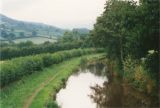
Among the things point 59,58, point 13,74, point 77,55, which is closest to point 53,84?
point 13,74

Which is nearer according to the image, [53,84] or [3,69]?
[3,69]

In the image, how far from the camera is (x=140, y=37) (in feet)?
111

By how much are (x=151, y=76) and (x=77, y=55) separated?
7711 centimetres

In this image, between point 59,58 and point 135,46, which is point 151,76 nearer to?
point 135,46

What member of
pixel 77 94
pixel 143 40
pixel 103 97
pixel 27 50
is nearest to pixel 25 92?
pixel 77 94

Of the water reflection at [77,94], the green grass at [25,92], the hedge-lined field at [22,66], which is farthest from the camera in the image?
the hedge-lined field at [22,66]

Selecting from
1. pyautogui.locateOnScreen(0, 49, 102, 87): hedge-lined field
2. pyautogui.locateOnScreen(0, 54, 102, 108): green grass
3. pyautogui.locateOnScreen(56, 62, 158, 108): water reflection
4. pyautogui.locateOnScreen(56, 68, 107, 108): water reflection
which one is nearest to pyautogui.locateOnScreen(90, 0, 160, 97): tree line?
pyautogui.locateOnScreen(56, 62, 158, 108): water reflection

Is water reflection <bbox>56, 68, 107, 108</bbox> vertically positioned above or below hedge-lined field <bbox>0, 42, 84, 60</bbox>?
below

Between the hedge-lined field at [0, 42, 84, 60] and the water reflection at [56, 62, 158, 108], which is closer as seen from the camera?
the water reflection at [56, 62, 158, 108]

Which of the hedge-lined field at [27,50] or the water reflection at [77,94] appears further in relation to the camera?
the hedge-lined field at [27,50]

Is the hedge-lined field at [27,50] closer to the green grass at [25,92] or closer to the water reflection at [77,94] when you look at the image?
the water reflection at [77,94]

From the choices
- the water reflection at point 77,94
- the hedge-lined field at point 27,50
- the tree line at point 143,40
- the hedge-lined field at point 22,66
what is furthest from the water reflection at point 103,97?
the hedge-lined field at point 27,50

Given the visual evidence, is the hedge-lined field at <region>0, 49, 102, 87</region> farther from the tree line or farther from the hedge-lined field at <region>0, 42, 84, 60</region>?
the hedge-lined field at <region>0, 42, 84, 60</region>

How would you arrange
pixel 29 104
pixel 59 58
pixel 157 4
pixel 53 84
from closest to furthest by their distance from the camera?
pixel 157 4 → pixel 29 104 → pixel 53 84 → pixel 59 58
